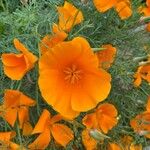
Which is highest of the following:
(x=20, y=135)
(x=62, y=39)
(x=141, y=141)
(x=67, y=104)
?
(x=62, y=39)

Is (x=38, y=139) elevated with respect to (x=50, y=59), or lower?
lower

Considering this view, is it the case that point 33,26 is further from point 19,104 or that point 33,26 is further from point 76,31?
point 19,104

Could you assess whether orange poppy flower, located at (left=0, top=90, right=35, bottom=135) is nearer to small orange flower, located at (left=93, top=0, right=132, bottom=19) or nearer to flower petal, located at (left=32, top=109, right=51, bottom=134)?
flower petal, located at (left=32, top=109, right=51, bottom=134)

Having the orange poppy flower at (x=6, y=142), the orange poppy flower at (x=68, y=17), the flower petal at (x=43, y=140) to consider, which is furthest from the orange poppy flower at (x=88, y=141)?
the orange poppy flower at (x=68, y=17)

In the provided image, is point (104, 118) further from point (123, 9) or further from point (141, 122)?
point (123, 9)

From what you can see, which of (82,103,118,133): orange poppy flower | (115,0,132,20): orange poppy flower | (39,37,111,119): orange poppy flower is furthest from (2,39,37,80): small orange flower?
(115,0,132,20): orange poppy flower

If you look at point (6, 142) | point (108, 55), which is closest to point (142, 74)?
point (108, 55)

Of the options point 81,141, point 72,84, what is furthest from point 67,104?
point 81,141
